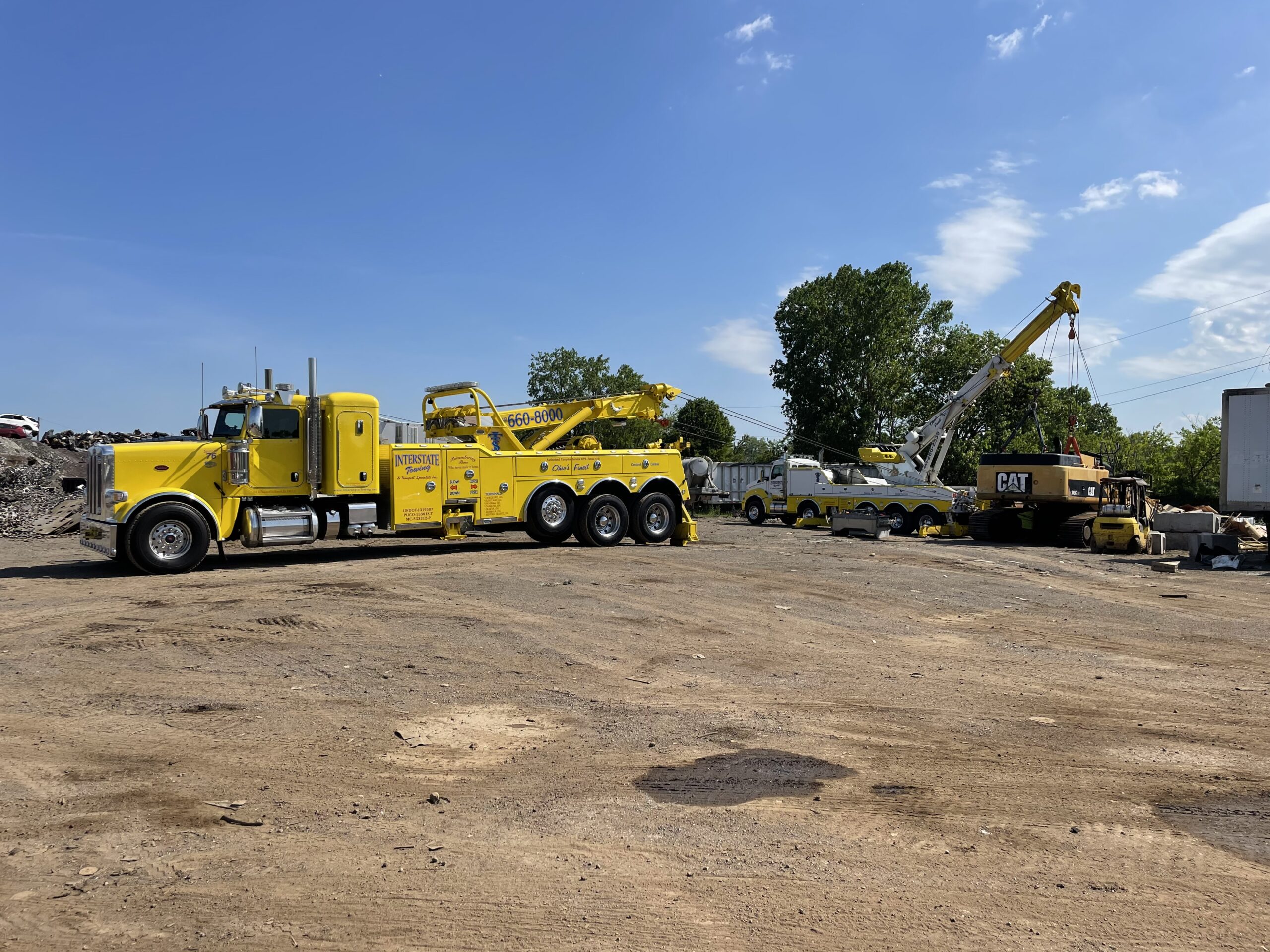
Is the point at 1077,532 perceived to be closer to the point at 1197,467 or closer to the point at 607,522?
the point at 607,522

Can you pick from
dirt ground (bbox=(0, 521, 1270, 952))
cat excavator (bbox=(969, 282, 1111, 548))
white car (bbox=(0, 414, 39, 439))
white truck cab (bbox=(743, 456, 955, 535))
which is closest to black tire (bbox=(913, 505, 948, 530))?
white truck cab (bbox=(743, 456, 955, 535))

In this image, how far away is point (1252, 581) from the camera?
16172mm

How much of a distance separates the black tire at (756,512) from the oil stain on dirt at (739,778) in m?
26.7

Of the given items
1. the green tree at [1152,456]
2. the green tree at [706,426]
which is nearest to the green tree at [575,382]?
the green tree at [706,426]

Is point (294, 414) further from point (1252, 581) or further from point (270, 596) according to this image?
point (1252, 581)

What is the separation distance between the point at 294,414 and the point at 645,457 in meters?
7.44

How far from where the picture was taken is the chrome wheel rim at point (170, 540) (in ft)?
46.0

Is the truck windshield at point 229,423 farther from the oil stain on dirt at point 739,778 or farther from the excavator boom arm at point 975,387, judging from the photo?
the excavator boom arm at point 975,387

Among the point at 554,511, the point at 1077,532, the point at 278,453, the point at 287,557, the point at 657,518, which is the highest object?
the point at 278,453

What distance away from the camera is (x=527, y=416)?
64.0ft

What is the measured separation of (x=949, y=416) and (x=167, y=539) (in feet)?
87.8

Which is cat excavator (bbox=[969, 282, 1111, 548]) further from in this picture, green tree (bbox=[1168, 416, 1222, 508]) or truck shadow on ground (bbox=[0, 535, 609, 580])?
green tree (bbox=[1168, 416, 1222, 508])

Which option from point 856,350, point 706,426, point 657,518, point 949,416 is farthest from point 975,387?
point 706,426

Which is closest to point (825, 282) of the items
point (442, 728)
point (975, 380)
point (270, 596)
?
point (975, 380)
